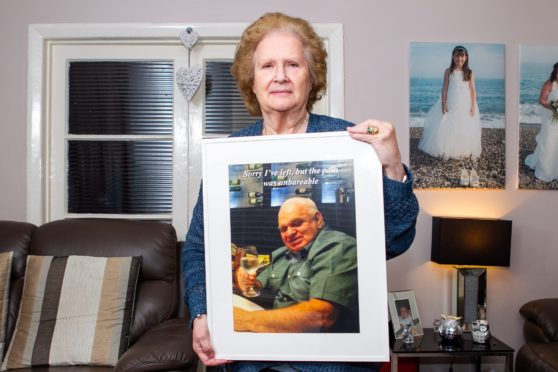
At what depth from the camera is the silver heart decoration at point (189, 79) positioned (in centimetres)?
266

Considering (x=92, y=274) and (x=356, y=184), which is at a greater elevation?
(x=356, y=184)

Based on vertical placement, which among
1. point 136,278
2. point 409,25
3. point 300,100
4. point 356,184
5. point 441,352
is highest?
point 409,25

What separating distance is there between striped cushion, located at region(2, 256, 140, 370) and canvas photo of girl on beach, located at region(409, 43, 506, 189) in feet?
5.39

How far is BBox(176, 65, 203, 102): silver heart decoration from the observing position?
2658 millimetres

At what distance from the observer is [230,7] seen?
8.81ft

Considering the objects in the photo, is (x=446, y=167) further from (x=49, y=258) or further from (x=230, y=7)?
A: (x=49, y=258)

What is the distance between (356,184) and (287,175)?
0.39 ft

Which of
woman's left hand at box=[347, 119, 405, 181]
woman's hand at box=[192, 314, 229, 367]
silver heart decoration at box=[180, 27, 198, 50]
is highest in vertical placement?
silver heart decoration at box=[180, 27, 198, 50]

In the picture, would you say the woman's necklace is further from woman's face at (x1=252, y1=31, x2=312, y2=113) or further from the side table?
the side table

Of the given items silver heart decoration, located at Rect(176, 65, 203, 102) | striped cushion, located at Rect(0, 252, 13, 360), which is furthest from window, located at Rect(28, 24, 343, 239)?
striped cushion, located at Rect(0, 252, 13, 360)

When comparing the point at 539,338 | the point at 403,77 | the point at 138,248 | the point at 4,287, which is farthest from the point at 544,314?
the point at 4,287

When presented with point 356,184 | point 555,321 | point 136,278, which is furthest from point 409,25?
point 356,184

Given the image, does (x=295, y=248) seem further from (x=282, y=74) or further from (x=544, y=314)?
(x=544, y=314)

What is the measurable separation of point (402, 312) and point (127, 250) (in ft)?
4.47
